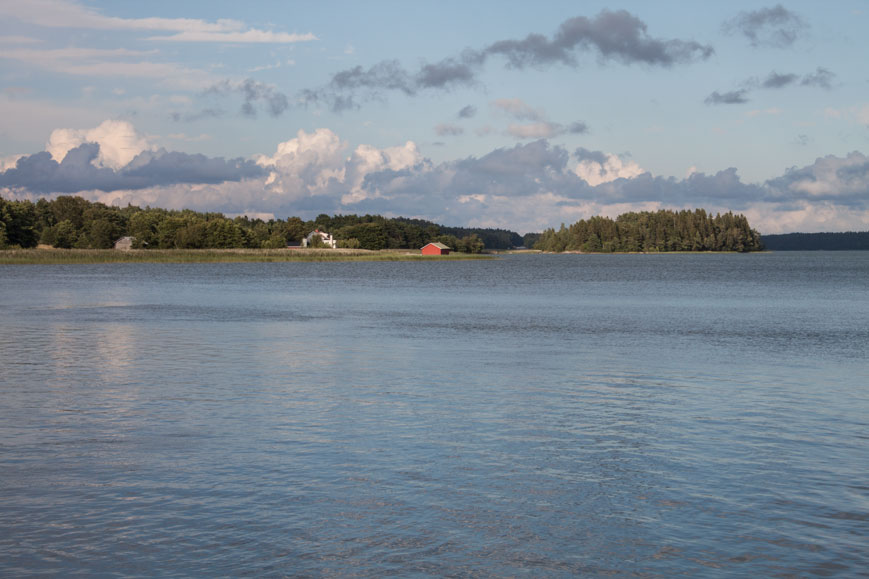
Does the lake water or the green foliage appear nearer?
the lake water

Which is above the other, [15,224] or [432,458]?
[15,224]

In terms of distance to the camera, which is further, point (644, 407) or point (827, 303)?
point (827, 303)

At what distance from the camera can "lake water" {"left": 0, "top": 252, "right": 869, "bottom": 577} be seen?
11.9 metres

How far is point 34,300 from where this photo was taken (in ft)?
231

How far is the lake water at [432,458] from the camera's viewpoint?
39.0 feet

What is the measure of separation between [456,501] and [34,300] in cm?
6557

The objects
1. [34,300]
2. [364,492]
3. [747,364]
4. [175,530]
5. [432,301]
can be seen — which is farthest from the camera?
[432,301]

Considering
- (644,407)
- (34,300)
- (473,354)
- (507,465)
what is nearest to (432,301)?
(34,300)

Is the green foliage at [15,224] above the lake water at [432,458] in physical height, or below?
above

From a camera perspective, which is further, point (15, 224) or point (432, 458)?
point (15, 224)

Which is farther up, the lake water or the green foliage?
the green foliage

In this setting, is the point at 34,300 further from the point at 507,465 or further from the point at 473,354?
the point at 507,465

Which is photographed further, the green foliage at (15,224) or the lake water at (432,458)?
the green foliage at (15,224)

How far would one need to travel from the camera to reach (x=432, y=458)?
17125 millimetres
